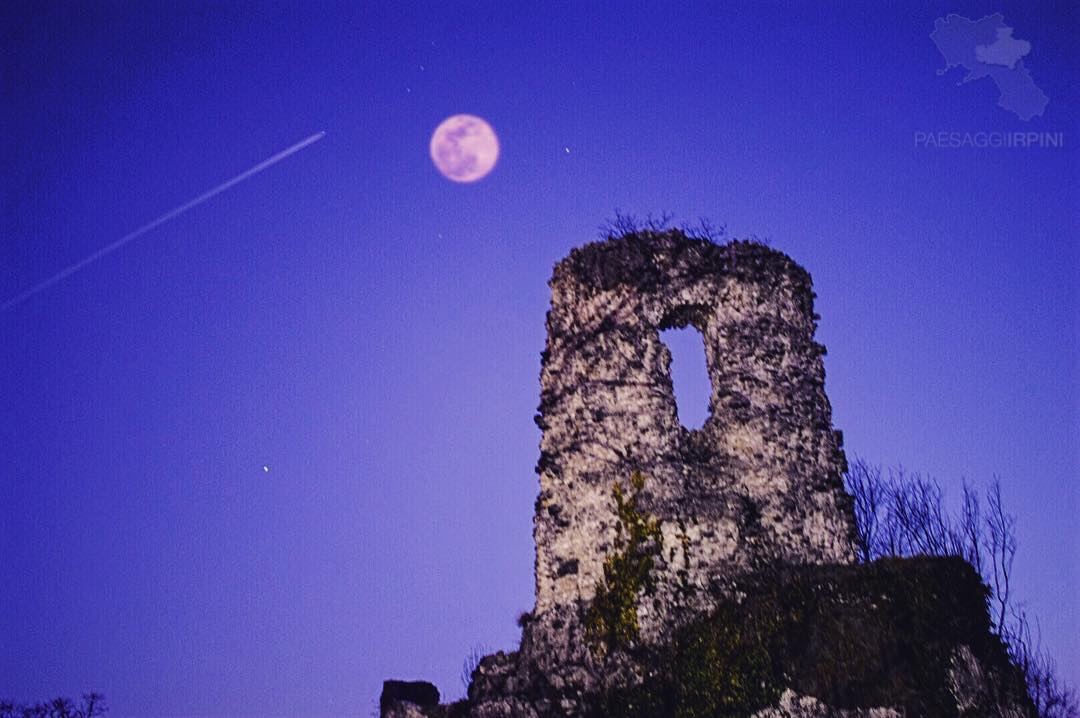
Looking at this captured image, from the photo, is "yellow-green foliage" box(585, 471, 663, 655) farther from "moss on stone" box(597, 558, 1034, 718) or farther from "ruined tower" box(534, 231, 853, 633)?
"moss on stone" box(597, 558, 1034, 718)

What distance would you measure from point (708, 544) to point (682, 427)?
1308mm

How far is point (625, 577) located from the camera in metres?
7.26

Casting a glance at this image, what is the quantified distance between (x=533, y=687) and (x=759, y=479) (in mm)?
3100

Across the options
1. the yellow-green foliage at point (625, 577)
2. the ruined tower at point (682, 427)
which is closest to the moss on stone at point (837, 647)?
the yellow-green foliage at point (625, 577)

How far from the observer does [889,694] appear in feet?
19.0

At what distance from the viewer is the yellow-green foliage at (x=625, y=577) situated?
703cm

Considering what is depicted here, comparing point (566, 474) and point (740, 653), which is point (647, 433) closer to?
point (566, 474)

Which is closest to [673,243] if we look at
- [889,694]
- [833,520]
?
[833,520]

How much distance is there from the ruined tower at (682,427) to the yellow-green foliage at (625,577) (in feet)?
0.35

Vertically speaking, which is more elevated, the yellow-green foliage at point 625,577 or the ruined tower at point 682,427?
the ruined tower at point 682,427

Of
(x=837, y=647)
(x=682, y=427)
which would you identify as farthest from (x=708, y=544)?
(x=837, y=647)

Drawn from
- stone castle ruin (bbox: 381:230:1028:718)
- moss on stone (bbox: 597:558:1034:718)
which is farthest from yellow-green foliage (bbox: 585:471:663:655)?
moss on stone (bbox: 597:558:1034:718)

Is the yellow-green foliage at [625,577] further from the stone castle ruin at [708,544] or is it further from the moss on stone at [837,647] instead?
the moss on stone at [837,647]

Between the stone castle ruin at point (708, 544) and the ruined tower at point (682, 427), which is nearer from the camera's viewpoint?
the stone castle ruin at point (708, 544)
